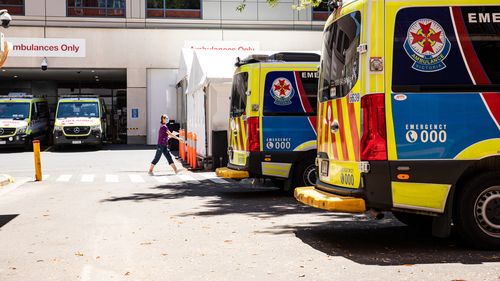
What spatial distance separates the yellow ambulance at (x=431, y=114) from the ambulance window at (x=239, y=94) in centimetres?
560

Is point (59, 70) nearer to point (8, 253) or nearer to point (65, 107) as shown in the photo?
point (65, 107)

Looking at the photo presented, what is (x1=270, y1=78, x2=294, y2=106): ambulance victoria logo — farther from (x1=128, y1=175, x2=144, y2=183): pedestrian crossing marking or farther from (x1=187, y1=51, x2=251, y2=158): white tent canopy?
(x1=187, y1=51, x2=251, y2=158): white tent canopy

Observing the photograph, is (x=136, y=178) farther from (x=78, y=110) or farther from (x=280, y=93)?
(x=78, y=110)

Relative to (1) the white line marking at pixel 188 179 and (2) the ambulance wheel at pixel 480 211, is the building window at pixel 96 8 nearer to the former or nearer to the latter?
(1) the white line marking at pixel 188 179

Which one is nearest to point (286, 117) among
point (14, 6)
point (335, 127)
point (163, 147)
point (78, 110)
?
point (335, 127)

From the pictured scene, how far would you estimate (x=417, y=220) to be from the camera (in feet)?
28.0

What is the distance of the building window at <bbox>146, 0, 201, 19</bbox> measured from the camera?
3756 cm

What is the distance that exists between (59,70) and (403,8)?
33260 mm

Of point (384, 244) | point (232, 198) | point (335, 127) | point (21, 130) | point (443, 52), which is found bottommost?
point (232, 198)

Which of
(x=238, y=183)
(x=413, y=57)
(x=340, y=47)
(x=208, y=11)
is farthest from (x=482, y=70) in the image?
(x=208, y=11)

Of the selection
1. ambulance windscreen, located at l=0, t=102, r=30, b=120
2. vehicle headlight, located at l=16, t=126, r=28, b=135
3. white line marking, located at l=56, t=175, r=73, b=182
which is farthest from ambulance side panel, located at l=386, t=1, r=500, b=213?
ambulance windscreen, located at l=0, t=102, r=30, b=120

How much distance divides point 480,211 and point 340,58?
2.19 meters

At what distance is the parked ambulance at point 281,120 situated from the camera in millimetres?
12281

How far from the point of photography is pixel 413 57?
6.96 m
